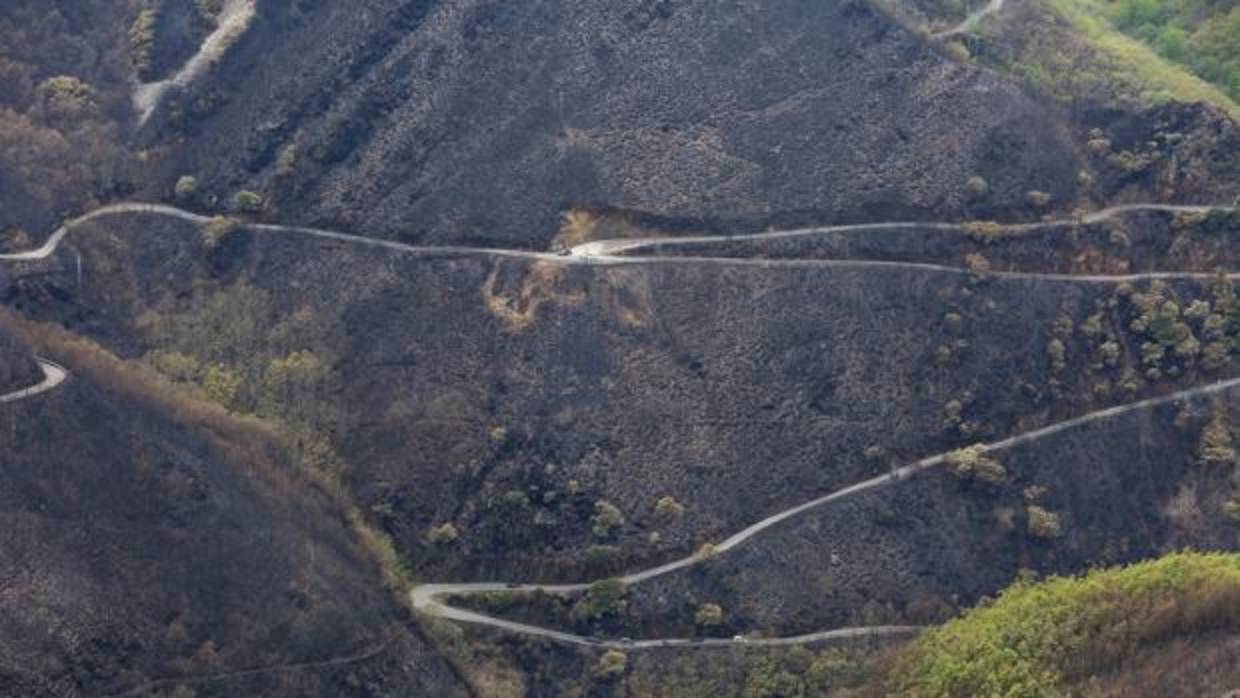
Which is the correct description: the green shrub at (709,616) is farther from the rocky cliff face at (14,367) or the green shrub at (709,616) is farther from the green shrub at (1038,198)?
the rocky cliff face at (14,367)

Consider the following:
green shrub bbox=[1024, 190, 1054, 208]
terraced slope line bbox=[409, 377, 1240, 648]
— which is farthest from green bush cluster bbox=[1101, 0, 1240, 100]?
terraced slope line bbox=[409, 377, 1240, 648]

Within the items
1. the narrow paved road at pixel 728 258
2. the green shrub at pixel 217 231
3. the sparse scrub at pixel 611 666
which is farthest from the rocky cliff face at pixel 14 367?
the sparse scrub at pixel 611 666

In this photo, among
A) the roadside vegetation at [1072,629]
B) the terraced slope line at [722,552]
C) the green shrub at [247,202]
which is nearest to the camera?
the roadside vegetation at [1072,629]

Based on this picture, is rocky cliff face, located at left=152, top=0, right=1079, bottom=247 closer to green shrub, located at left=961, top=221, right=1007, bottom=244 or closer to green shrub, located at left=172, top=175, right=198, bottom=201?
green shrub, located at left=172, top=175, right=198, bottom=201

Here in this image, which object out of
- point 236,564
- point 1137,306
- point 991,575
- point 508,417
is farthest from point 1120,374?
point 236,564

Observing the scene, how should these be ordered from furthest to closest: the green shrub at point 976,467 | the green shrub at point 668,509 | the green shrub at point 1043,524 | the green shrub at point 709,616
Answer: the green shrub at point 976,467
the green shrub at point 1043,524
the green shrub at point 668,509
the green shrub at point 709,616

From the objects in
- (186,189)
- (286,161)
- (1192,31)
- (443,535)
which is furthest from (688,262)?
(1192,31)

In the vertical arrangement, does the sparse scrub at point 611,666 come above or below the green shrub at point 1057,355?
below
